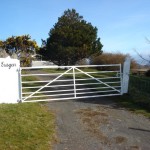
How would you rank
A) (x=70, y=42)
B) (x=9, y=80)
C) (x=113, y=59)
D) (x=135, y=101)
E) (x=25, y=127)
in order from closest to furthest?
(x=25, y=127) < (x=9, y=80) < (x=135, y=101) < (x=113, y=59) < (x=70, y=42)

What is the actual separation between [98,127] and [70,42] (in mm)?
39261

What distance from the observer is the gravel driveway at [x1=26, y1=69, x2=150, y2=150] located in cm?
974

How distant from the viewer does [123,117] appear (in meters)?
13.0

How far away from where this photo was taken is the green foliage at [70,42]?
49281mm

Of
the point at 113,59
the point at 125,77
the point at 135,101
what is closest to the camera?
the point at 135,101

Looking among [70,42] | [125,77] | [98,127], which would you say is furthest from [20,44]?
[98,127]

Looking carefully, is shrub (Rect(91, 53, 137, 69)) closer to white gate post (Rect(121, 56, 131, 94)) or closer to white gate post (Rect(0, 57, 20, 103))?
white gate post (Rect(121, 56, 131, 94))

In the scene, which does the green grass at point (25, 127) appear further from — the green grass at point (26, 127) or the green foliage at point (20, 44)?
the green foliage at point (20, 44)

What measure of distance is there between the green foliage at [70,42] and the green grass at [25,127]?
116 feet

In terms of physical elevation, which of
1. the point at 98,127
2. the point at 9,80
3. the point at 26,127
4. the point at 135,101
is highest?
the point at 9,80

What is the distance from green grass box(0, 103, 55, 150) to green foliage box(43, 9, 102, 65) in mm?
35238

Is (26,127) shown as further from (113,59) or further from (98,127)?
(113,59)

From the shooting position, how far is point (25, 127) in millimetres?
10898

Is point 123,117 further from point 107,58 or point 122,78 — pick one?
point 107,58
